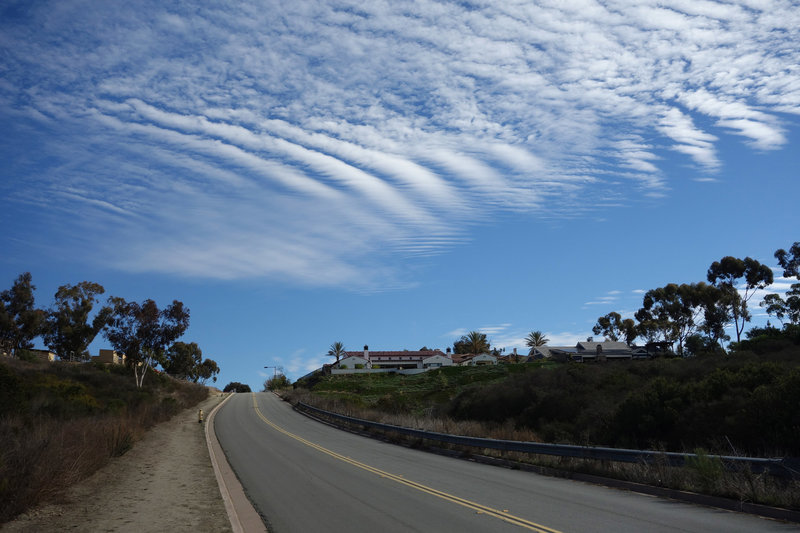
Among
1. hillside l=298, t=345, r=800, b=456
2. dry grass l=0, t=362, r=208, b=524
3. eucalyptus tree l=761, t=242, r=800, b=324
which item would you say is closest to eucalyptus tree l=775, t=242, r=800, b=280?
eucalyptus tree l=761, t=242, r=800, b=324

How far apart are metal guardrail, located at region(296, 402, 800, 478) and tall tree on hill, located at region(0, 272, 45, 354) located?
52.2m

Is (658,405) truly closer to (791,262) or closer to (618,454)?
(618,454)

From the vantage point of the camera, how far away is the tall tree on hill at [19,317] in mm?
59781

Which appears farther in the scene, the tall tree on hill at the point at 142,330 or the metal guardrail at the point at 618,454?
the tall tree on hill at the point at 142,330

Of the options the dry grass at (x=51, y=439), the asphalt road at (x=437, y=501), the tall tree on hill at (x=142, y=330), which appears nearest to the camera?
the asphalt road at (x=437, y=501)

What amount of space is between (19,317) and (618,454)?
64.9 m

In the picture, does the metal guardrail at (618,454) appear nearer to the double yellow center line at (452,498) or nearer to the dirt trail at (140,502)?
the double yellow center line at (452,498)

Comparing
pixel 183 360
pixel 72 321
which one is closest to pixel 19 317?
pixel 72 321

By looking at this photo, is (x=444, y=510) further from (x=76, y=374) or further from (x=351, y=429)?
(x=76, y=374)

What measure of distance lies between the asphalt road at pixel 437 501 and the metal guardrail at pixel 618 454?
102 cm

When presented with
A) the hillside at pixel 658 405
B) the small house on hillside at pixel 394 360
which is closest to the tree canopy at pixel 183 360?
the small house on hillside at pixel 394 360

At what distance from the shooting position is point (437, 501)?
11539 millimetres

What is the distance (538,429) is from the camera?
3186 cm

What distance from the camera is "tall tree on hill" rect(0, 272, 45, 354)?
59781 mm
